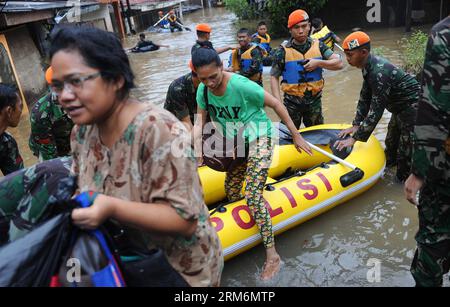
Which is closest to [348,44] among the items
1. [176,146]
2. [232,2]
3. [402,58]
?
[176,146]

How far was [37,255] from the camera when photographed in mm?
1190

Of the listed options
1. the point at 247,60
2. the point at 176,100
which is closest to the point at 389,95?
the point at 176,100

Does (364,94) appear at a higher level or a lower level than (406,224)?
higher

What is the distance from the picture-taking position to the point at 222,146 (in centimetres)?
321

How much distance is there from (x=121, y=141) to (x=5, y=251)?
49 centimetres

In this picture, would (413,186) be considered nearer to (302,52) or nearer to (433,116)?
(433,116)

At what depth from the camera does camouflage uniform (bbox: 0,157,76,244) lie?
1478 mm

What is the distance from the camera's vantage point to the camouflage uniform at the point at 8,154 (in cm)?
294

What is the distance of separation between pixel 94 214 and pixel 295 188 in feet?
9.06

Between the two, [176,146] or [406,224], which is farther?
[406,224]

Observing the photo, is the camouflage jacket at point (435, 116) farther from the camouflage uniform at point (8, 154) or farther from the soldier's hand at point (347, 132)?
the camouflage uniform at point (8, 154)

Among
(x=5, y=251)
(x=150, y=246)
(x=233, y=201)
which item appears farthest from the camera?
(x=233, y=201)

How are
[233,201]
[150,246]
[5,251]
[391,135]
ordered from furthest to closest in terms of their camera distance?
1. [391,135]
2. [233,201]
3. [150,246]
4. [5,251]

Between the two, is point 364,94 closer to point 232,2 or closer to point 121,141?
point 121,141
